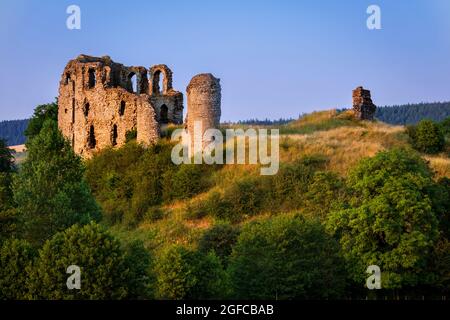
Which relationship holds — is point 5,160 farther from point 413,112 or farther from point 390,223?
point 413,112

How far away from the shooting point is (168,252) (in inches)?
1302

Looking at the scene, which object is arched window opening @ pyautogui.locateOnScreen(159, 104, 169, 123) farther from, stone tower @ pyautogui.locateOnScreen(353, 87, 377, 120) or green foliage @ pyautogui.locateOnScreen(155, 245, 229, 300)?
green foliage @ pyautogui.locateOnScreen(155, 245, 229, 300)

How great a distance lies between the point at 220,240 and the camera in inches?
1535

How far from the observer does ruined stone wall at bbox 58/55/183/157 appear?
5459cm

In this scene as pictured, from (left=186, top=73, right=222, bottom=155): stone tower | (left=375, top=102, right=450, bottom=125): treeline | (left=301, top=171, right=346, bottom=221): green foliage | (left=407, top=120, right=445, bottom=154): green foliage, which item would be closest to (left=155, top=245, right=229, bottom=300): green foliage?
(left=301, top=171, right=346, bottom=221): green foliage

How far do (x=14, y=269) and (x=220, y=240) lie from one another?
9.38 m

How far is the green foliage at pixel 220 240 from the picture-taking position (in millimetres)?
38562

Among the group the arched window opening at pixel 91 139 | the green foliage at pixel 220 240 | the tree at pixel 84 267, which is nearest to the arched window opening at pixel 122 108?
the arched window opening at pixel 91 139

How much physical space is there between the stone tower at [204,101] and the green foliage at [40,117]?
841 inches

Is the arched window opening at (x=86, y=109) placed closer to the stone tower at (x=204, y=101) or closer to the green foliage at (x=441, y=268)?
the stone tower at (x=204, y=101)

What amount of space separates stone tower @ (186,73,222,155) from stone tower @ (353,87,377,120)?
35.1 feet

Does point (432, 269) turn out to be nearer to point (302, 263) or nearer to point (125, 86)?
point (302, 263)

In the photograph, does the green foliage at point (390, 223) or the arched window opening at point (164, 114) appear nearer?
the green foliage at point (390, 223)
